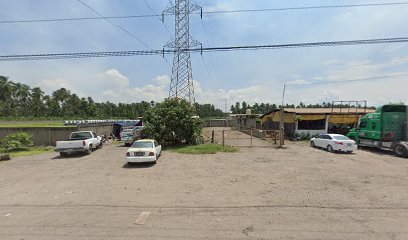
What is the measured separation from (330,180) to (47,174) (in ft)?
44.6

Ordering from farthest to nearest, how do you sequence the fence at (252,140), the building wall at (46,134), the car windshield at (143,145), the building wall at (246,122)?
the building wall at (246,122) → the building wall at (46,134) → the fence at (252,140) → the car windshield at (143,145)

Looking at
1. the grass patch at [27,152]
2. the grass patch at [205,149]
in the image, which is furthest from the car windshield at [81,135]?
the grass patch at [205,149]

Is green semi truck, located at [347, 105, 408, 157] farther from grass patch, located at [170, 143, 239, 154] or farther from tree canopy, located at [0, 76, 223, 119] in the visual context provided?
tree canopy, located at [0, 76, 223, 119]

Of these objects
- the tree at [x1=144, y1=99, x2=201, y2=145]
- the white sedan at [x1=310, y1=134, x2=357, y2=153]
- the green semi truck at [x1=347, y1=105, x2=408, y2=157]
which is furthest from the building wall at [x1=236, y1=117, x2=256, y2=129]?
the green semi truck at [x1=347, y1=105, x2=408, y2=157]

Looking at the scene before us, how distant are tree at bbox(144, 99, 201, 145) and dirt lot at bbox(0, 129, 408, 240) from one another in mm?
7666

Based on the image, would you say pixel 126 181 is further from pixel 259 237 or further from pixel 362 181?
pixel 362 181

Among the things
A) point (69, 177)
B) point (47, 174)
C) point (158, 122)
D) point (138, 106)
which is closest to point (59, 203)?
point (69, 177)

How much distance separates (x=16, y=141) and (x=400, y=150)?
30797 millimetres

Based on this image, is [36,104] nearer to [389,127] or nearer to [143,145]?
[143,145]

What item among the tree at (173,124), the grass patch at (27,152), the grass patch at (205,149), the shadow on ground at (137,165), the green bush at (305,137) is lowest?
the grass patch at (27,152)

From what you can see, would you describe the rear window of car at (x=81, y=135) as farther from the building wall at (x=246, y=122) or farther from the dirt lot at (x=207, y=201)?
the building wall at (x=246, y=122)

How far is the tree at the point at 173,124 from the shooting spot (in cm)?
2281

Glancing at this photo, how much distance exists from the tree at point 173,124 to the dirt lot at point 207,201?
7666 millimetres

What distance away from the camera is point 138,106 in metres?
104
